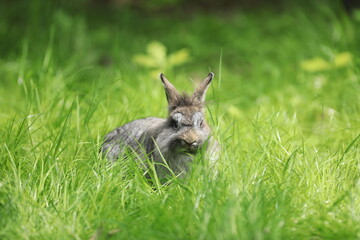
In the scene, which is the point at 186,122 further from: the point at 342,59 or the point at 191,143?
the point at 342,59

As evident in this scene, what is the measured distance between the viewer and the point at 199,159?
313 centimetres

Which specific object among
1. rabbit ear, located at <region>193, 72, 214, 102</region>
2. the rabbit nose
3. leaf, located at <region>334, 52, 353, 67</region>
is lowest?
leaf, located at <region>334, 52, 353, 67</region>

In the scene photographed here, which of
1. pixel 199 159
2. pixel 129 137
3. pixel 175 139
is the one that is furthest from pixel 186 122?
pixel 129 137

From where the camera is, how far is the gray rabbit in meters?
3.25

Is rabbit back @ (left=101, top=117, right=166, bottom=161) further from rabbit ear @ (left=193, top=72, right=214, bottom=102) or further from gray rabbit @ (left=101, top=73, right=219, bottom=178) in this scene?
rabbit ear @ (left=193, top=72, right=214, bottom=102)

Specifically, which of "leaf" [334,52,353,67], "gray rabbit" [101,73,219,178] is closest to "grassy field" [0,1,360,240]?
"leaf" [334,52,353,67]

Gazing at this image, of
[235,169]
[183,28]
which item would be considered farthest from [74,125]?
[183,28]

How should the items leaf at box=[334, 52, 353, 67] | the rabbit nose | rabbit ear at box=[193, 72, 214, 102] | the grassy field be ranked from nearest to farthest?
the grassy field → the rabbit nose → rabbit ear at box=[193, 72, 214, 102] → leaf at box=[334, 52, 353, 67]

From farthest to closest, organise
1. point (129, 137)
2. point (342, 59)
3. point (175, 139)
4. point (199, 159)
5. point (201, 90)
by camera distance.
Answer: point (342, 59), point (129, 137), point (201, 90), point (175, 139), point (199, 159)

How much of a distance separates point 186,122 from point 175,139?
152mm

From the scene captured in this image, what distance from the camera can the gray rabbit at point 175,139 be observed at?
325 cm

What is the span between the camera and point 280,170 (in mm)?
Result: 3197

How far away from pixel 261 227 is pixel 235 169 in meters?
0.48

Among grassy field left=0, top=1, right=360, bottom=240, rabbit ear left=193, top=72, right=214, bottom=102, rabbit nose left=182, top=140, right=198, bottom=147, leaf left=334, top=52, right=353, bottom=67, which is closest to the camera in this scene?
grassy field left=0, top=1, right=360, bottom=240
